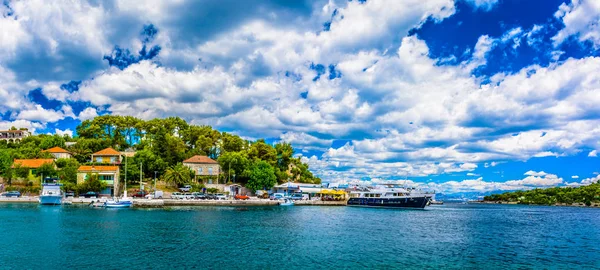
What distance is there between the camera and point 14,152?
8669 centimetres

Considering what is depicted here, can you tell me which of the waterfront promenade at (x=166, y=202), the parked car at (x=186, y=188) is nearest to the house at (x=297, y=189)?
the waterfront promenade at (x=166, y=202)

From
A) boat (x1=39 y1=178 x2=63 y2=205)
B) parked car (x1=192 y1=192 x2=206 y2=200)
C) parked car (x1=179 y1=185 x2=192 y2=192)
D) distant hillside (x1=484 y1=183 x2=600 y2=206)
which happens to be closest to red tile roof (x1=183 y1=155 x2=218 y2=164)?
parked car (x1=179 y1=185 x2=192 y2=192)

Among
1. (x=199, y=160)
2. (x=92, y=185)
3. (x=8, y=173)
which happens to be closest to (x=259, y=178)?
(x=199, y=160)

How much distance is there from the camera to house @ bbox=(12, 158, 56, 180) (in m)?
76.9

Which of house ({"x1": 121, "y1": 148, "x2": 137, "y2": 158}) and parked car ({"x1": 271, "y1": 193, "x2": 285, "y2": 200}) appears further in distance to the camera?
parked car ({"x1": 271, "y1": 193, "x2": 285, "y2": 200})

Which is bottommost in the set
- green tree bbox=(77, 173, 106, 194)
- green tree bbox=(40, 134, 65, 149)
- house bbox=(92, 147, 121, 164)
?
green tree bbox=(77, 173, 106, 194)

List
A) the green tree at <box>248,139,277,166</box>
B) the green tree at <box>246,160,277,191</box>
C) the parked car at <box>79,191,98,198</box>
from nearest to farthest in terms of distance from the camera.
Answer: the parked car at <box>79,191,98,198</box>
the green tree at <box>246,160,277,191</box>
the green tree at <box>248,139,277,166</box>

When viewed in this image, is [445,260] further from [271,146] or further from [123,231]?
[271,146]

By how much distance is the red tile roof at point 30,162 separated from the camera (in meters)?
77.1

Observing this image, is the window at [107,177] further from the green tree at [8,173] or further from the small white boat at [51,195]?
the green tree at [8,173]

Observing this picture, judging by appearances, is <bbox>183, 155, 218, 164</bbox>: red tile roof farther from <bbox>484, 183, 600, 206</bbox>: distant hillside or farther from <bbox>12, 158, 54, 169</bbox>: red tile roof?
<bbox>484, 183, 600, 206</bbox>: distant hillside

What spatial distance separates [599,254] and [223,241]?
29.5 metres

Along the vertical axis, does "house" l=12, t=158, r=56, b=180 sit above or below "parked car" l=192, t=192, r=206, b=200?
above

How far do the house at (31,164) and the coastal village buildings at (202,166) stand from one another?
89.3 ft
